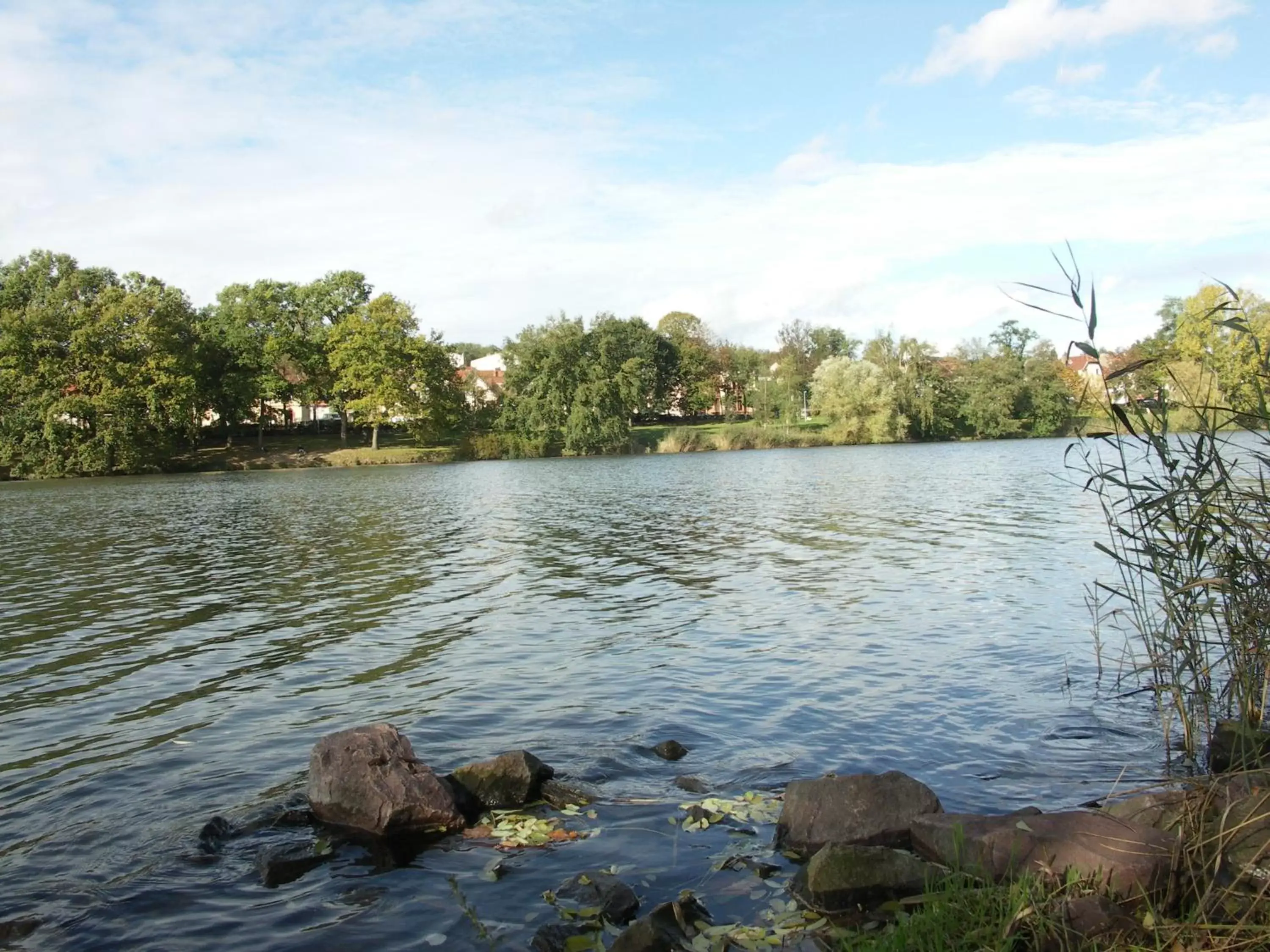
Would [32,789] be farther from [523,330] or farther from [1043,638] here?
[523,330]

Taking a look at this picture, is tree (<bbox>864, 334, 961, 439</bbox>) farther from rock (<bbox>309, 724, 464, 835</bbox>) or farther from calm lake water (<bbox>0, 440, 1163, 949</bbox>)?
rock (<bbox>309, 724, 464, 835</bbox>)

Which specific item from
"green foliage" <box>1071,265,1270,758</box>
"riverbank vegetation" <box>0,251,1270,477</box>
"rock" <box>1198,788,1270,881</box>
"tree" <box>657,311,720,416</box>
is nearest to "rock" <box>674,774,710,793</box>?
"green foliage" <box>1071,265,1270,758</box>

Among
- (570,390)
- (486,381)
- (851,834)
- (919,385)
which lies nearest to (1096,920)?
(851,834)

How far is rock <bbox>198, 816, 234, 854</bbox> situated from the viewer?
329 inches

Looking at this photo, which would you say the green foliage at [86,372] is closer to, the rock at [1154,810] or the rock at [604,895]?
the rock at [604,895]

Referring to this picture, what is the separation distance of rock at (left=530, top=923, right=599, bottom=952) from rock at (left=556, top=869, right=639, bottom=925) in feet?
0.70

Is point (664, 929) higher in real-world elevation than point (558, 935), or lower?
higher

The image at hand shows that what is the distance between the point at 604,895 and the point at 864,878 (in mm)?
1851

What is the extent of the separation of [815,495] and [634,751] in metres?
34.7

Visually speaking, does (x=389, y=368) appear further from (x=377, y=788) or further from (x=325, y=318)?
(x=377, y=788)

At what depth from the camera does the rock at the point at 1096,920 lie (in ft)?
17.2

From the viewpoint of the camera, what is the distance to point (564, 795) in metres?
9.16

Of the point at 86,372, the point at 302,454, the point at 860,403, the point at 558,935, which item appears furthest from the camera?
the point at 860,403

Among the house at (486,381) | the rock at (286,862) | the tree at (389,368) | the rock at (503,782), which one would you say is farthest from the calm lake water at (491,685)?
the house at (486,381)
